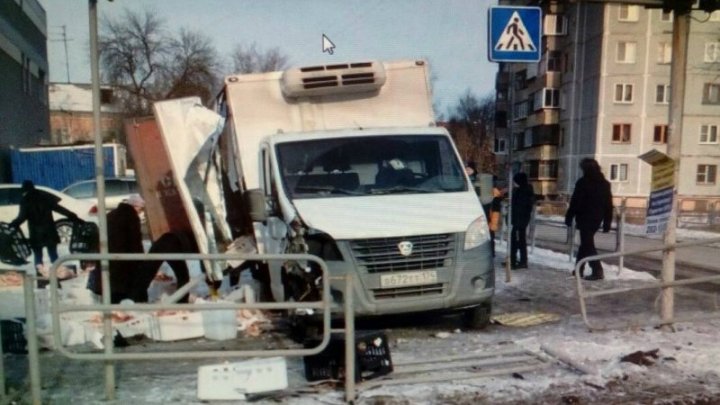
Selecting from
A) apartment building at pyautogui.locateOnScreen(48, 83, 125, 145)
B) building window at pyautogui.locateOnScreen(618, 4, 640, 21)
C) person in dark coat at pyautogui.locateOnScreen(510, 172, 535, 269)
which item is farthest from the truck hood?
apartment building at pyautogui.locateOnScreen(48, 83, 125, 145)

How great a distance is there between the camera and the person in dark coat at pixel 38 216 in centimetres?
1101

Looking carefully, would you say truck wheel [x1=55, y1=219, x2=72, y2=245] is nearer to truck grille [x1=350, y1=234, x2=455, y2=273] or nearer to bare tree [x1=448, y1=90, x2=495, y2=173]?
truck grille [x1=350, y1=234, x2=455, y2=273]

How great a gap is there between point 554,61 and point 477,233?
48051mm

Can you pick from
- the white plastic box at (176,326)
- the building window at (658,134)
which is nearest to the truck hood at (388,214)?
the white plastic box at (176,326)

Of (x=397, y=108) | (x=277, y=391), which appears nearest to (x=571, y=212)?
(x=397, y=108)

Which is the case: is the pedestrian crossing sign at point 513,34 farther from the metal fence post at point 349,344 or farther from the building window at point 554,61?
the building window at point 554,61

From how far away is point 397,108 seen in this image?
842 cm

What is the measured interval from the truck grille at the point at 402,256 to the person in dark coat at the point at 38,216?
22.4 feet

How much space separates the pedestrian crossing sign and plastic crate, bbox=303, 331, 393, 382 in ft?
16.5

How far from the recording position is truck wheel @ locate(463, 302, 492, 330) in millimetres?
7094

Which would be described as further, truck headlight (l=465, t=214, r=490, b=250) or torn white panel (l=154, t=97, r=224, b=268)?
torn white panel (l=154, t=97, r=224, b=268)

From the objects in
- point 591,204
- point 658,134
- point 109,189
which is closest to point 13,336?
point 591,204

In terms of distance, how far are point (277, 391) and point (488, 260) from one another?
283cm

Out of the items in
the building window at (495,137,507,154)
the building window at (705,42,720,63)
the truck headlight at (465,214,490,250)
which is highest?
the building window at (705,42,720,63)
